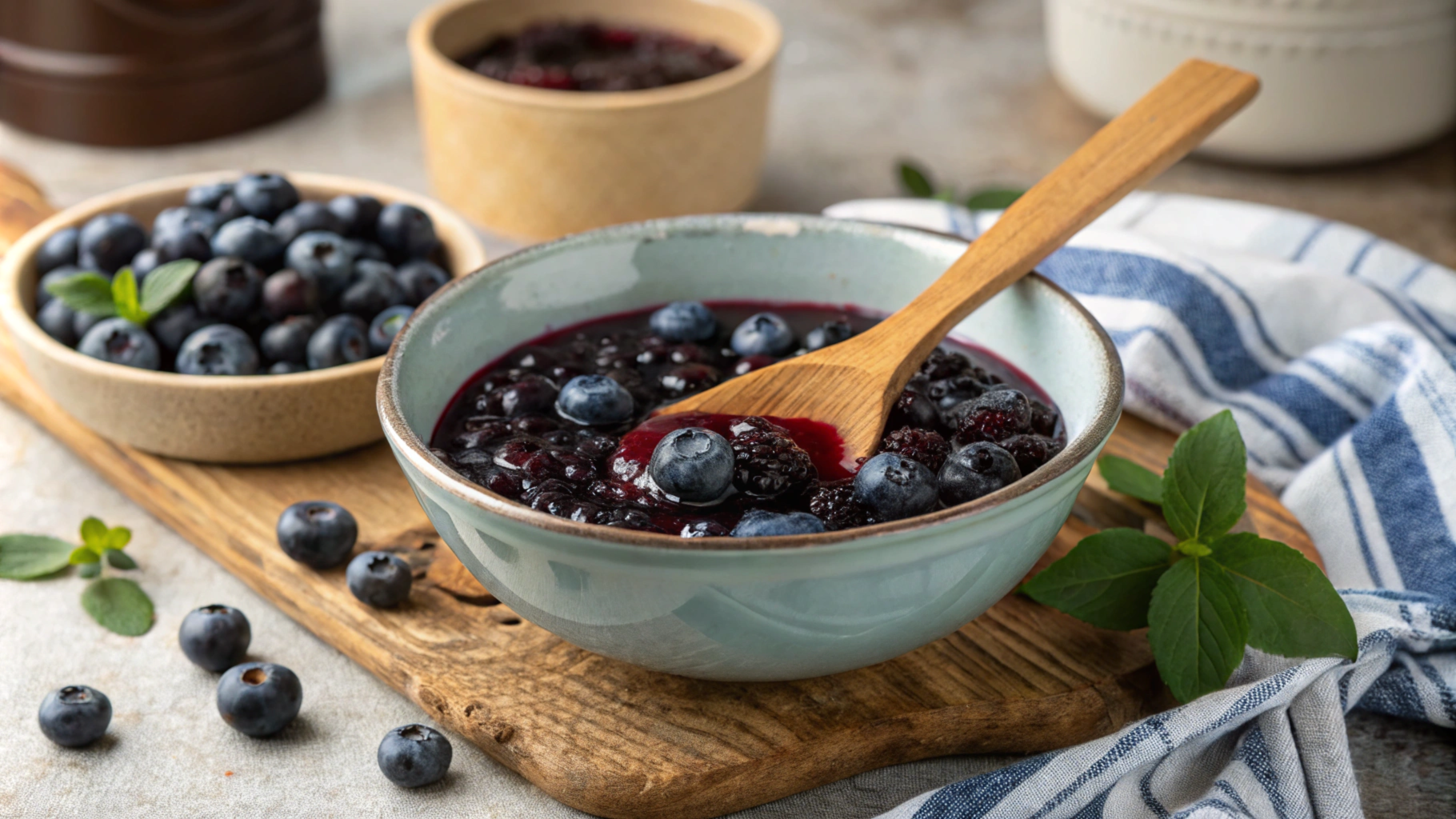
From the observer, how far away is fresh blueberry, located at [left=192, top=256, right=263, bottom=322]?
1.83 meters

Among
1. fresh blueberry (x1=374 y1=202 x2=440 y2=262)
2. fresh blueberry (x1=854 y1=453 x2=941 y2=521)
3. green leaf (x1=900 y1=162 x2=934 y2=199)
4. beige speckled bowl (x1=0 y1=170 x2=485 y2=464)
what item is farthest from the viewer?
green leaf (x1=900 y1=162 x2=934 y2=199)

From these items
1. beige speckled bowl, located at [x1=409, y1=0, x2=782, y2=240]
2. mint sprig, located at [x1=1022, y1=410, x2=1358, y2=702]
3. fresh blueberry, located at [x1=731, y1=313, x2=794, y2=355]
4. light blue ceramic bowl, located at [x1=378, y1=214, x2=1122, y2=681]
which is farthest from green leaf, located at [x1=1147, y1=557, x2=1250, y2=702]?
beige speckled bowl, located at [x1=409, y1=0, x2=782, y2=240]

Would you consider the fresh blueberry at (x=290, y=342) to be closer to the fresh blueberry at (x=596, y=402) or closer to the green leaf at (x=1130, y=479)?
the fresh blueberry at (x=596, y=402)

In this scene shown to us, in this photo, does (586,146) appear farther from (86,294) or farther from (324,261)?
(86,294)

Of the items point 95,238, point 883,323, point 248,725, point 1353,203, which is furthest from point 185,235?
point 1353,203

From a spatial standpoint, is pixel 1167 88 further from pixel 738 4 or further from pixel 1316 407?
pixel 738 4

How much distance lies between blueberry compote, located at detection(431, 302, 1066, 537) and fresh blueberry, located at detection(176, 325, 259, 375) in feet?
1.43

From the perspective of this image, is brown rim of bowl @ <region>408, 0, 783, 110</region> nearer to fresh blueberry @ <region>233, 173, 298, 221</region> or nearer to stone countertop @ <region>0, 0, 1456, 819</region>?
stone countertop @ <region>0, 0, 1456, 819</region>

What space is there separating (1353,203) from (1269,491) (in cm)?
143

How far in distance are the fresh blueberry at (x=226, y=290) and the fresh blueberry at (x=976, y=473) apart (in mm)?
1076

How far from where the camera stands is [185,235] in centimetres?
192

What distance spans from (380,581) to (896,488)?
606mm

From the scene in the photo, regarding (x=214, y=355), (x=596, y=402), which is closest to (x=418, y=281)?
(x=214, y=355)

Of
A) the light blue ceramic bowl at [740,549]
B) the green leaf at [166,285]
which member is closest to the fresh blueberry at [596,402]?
the light blue ceramic bowl at [740,549]
